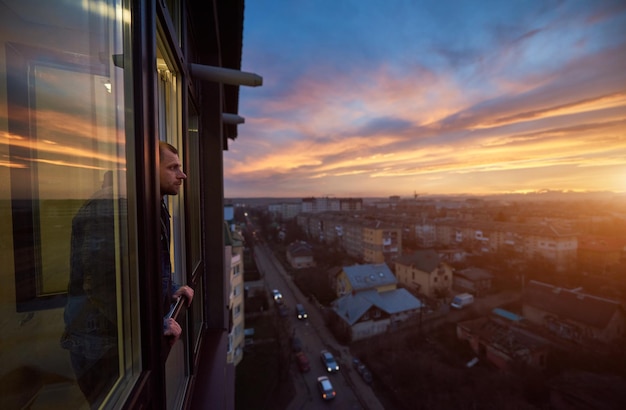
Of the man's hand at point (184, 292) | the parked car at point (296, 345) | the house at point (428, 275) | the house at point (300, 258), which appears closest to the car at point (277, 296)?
the parked car at point (296, 345)

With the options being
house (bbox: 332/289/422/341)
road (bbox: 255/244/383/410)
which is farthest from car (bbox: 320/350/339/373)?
house (bbox: 332/289/422/341)

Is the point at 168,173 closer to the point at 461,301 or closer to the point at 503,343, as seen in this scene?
the point at 503,343

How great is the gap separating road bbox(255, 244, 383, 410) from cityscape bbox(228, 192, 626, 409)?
0.04 m

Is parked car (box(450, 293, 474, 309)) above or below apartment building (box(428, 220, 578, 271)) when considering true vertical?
below

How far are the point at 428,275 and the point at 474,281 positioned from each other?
3.12 meters

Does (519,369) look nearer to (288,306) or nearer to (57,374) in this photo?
(288,306)

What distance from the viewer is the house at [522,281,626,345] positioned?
36.2ft

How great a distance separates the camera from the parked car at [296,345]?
1039 centimetres

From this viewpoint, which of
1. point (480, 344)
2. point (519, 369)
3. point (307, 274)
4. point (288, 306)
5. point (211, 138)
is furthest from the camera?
point (307, 274)

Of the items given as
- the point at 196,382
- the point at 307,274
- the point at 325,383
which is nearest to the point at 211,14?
the point at 196,382

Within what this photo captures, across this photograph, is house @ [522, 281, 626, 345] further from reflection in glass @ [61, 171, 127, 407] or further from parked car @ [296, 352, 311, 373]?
reflection in glass @ [61, 171, 127, 407]

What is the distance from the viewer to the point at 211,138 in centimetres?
226

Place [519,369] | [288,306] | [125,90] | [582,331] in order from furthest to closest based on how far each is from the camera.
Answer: [288,306] < [582,331] < [519,369] < [125,90]

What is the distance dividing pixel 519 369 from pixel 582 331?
461cm
